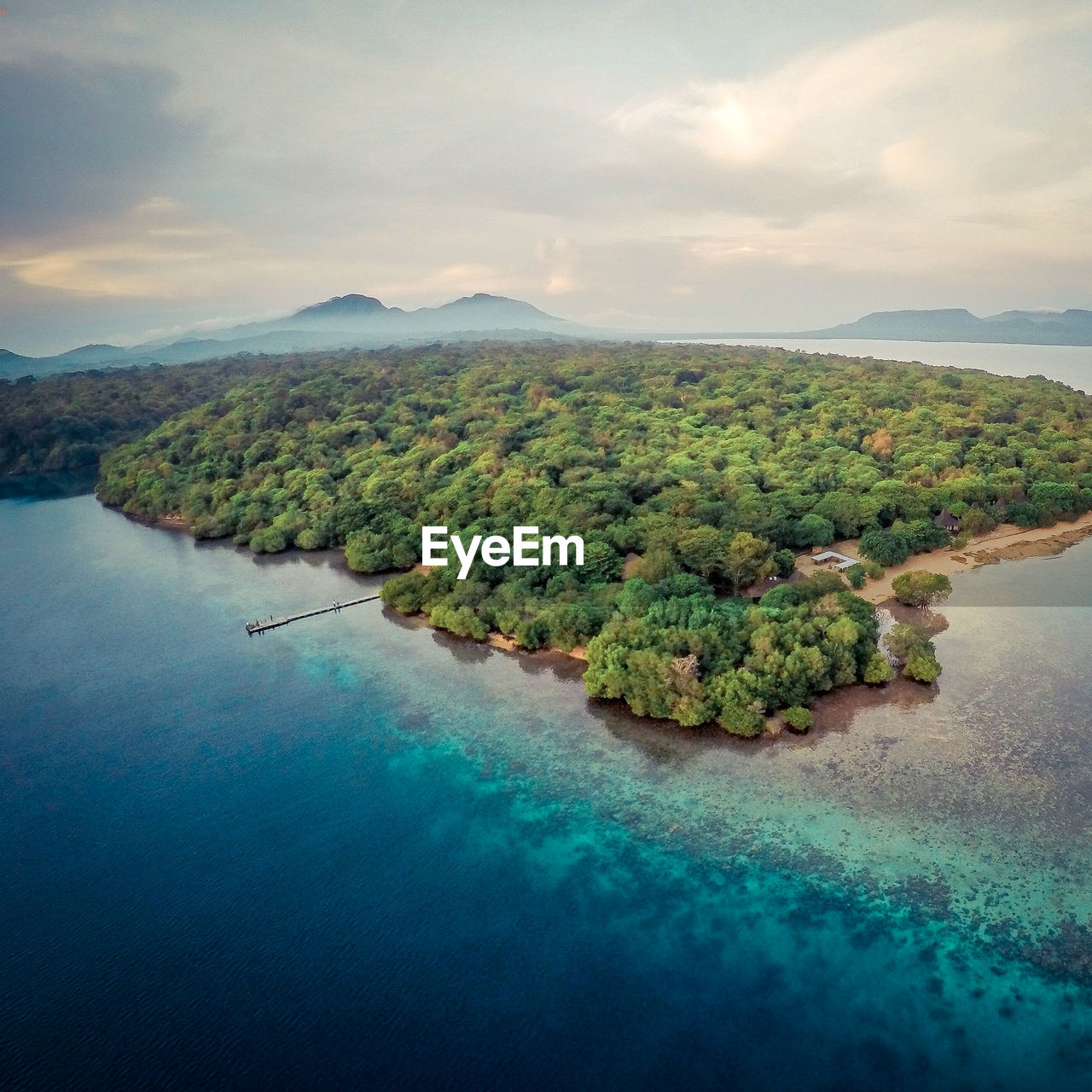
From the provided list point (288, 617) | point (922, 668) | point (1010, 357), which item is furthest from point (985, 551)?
point (1010, 357)

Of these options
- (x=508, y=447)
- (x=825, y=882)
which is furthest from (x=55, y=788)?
(x=508, y=447)

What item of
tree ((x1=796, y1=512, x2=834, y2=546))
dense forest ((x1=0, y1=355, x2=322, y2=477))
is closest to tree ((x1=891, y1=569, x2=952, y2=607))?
tree ((x1=796, y1=512, x2=834, y2=546))

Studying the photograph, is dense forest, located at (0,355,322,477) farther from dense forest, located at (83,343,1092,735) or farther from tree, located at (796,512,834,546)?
tree, located at (796,512,834,546)

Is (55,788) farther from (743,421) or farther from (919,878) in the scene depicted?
(743,421)

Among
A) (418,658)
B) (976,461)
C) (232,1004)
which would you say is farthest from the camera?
(976,461)

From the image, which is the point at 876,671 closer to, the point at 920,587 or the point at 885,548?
the point at 920,587

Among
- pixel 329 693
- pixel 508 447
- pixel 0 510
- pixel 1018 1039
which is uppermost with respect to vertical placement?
pixel 508 447
